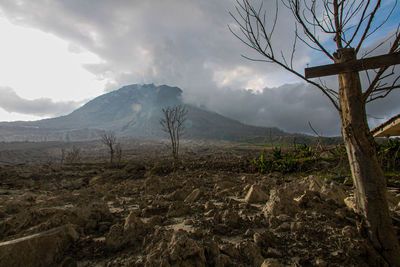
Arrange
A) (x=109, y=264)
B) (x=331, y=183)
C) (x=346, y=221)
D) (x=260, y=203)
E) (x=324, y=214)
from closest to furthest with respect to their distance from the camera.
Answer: (x=109, y=264) < (x=346, y=221) < (x=324, y=214) < (x=331, y=183) < (x=260, y=203)

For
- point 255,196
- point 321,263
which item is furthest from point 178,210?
point 321,263

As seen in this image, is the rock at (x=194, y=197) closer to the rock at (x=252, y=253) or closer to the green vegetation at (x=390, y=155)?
the rock at (x=252, y=253)

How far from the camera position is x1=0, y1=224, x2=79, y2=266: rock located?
205cm

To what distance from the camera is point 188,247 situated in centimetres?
197

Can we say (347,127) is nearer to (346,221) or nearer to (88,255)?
(346,221)

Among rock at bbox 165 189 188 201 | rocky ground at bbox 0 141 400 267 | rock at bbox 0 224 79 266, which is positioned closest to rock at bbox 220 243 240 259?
rocky ground at bbox 0 141 400 267

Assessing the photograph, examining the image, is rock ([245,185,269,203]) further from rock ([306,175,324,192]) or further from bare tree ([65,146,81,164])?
bare tree ([65,146,81,164])

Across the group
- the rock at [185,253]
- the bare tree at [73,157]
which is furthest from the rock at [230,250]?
the bare tree at [73,157]

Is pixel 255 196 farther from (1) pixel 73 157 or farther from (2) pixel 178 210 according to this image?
(1) pixel 73 157

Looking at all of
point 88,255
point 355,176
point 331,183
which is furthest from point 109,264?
point 331,183

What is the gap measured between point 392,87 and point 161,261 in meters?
3.14

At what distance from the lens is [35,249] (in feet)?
7.13

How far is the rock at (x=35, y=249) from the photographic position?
2.05 metres

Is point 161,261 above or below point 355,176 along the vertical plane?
below
